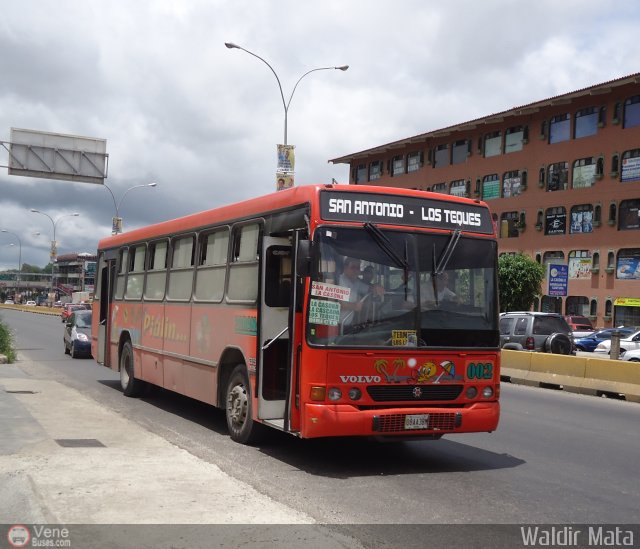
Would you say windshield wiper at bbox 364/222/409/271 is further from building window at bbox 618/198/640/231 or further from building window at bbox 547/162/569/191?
building window at bbox 547/162/569/191

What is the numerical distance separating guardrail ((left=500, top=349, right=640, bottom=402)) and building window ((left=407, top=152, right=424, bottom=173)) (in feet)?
158

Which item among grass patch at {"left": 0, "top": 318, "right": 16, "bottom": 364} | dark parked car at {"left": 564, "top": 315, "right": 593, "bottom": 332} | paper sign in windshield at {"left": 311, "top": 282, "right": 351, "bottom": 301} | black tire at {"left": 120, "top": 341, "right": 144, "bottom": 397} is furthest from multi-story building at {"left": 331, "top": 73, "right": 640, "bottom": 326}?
paper sign in windshield at {"left": 311, "top": 282, "right": 351, "bottom": 301}

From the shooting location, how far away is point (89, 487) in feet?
21.7

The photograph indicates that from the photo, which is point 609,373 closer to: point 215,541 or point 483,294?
point 483,294

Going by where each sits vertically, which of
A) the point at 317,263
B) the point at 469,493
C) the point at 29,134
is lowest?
the point at 469,493

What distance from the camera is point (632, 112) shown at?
48625 millimetres

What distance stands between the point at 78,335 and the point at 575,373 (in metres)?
14.6

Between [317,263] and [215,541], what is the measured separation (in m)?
3.17

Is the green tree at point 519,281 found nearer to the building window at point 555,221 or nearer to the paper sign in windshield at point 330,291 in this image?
the building window at point 555,221

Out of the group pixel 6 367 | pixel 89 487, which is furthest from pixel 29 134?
pixel 89 487

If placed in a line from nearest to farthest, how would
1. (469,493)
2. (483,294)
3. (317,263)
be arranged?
(469,493)
(317,263)
(483,294)

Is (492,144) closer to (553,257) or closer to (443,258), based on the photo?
(553,257)

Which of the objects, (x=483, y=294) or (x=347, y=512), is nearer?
(x=347, y=512)

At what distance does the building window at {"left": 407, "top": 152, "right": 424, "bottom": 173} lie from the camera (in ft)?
220
